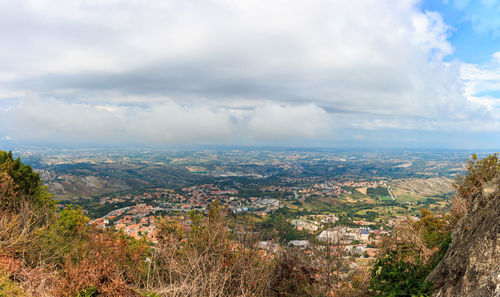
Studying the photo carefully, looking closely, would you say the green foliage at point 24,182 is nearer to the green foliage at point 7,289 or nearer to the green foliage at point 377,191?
the green foliage at point 7,289

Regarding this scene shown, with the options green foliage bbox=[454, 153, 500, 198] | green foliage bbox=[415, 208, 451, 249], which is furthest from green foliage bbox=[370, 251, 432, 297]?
green foliage bbox=[454, 153, 500, 198]

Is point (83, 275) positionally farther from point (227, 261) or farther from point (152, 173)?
point (152, 173)

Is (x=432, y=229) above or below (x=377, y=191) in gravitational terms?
above

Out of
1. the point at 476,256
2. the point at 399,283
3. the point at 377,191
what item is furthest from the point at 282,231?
the point at 377,191

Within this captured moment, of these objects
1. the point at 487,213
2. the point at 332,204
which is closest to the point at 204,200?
the point at 332,204

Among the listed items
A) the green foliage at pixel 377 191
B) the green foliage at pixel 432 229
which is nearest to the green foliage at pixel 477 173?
the green foliage at pixel 432 229

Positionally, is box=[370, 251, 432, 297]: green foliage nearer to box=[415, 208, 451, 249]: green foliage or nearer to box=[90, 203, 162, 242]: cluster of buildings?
box=[415, 208, 451, 249]: green foliage

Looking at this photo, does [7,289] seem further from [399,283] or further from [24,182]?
[24,182]

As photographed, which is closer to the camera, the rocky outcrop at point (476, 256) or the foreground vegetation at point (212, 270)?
the rocky outcrop at point (476, 256)
